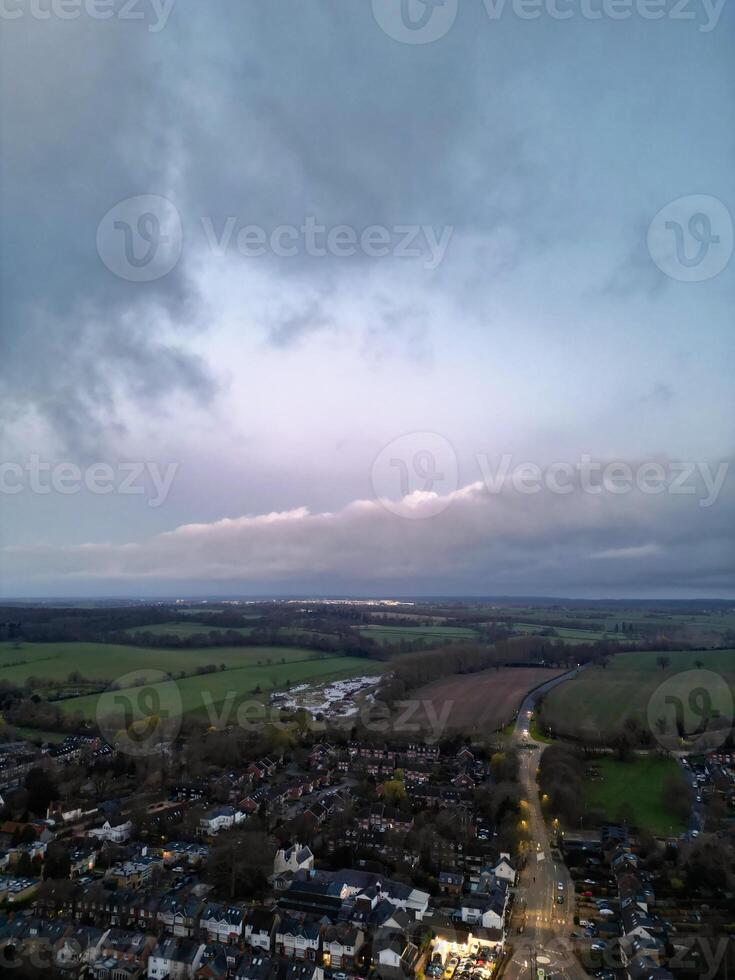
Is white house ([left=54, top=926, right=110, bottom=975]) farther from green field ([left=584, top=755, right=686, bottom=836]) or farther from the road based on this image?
green field ([left=584, top=755, right=686, bottom=836])

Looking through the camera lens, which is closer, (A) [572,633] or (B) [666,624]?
(A) [572,633]

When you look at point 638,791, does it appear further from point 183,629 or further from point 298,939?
point 183,629

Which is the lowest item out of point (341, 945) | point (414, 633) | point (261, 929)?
point (414, 633)

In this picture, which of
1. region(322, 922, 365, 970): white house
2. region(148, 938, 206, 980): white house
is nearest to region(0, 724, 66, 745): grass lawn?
region(148, 938, 206, 980): white house

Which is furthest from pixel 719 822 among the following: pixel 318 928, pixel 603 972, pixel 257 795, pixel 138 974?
pixel 138 974

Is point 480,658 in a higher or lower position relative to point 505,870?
lower

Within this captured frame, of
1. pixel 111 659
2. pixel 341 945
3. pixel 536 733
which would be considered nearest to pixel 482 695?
pixel 536 733
